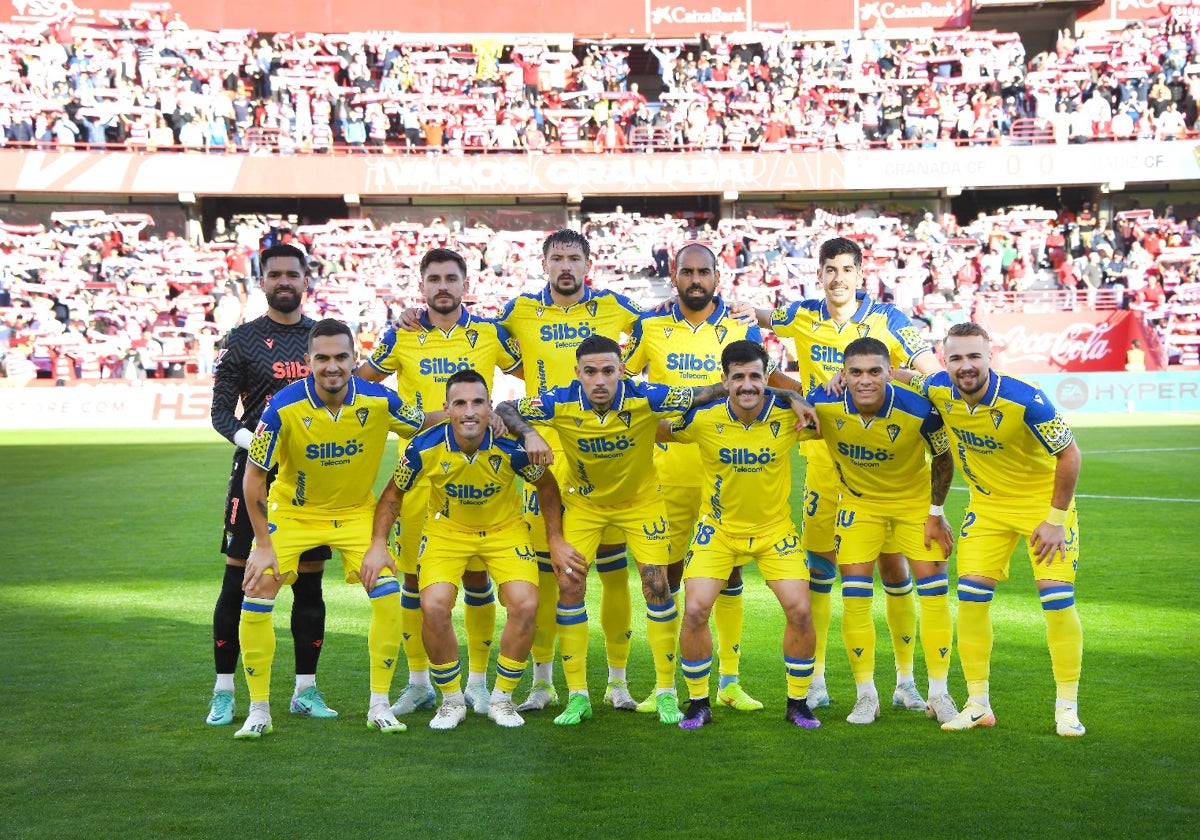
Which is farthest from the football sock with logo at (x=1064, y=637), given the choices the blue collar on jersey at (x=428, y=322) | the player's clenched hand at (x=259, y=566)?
the player's clenched hand at (x=259, y=566)

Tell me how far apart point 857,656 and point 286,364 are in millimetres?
3414

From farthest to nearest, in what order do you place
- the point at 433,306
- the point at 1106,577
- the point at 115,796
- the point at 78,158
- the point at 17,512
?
the point at 78,158 → the point at 17,512 → the point at 1106,577 → the point at 433,306 → the point at 115,796

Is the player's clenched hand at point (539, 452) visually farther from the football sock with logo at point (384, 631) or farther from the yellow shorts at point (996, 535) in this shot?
the yellow shorts at point (996, 535)

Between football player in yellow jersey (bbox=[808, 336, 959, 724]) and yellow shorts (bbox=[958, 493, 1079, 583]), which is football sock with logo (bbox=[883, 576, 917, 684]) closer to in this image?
football player in yellow jersey (bbox=[808, 336, 959, 724])

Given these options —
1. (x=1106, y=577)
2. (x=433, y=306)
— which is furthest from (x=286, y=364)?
(x=1106, y=577)

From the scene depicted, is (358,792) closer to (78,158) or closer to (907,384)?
(907,384)

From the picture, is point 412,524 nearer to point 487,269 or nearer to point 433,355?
point 433,355

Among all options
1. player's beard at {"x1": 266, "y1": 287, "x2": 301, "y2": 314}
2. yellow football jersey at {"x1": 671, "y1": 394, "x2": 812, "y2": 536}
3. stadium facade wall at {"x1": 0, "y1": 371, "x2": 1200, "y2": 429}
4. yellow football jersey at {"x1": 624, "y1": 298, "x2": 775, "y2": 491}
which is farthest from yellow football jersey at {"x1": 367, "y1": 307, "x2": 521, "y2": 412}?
stadium facade wall at {"x1": 0, "y1": 371, "x2": 1200, "y2": 429}

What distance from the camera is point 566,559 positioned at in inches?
254

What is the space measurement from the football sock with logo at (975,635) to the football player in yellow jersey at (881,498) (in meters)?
0.15

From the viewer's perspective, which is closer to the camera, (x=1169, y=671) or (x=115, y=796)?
(x=115, y=796)

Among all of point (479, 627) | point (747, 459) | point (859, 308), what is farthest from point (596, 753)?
point (859, 308)

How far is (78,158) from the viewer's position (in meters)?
32.0

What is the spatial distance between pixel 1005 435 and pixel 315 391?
137 inches
